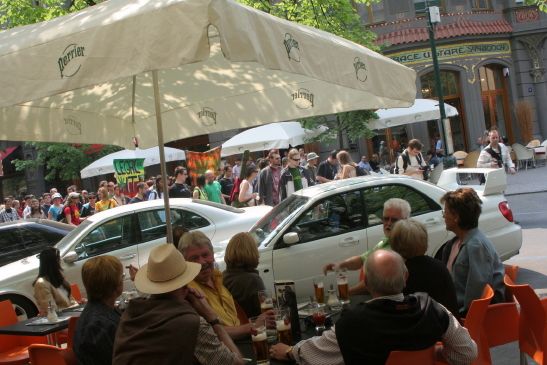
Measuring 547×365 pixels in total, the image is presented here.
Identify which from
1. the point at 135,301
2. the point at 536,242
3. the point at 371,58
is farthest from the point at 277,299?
the point at 536,242

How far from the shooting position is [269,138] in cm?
2294

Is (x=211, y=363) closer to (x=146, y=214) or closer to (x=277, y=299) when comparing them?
(x=277, y=299)

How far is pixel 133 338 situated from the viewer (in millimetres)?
3551

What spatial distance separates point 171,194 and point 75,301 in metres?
5.95

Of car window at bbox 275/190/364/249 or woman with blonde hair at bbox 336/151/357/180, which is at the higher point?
woman with blonde hair at bbox 336/151/357/180

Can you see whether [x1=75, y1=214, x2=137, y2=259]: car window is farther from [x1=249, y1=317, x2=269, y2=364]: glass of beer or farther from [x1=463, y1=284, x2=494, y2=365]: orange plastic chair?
[x1=463, y1=284, x2=494, y2=365]: orange plastic chair

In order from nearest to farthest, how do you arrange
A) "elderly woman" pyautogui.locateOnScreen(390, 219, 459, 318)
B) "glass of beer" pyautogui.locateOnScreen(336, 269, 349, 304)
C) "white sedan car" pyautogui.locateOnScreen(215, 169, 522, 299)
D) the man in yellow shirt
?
"elderly woman" pyautogui.locateOnScreen(390, 219, 459, 318) < the man in yellow shirt < "glass of beer" pyautogui.locateOnScreen(336, 269, 349, 304) < "white sedan car" pyautogui.locateOnScreen(215, 169, 522, 299)

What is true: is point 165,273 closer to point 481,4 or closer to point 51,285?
point 51,285

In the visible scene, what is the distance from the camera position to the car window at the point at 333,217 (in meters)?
8.66

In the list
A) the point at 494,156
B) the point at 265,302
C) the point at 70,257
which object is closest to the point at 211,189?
Answer: the point at 70,257

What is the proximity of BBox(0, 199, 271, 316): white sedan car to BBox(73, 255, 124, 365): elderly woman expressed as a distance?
537 centimetres

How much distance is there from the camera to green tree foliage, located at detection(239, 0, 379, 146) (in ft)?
55.8

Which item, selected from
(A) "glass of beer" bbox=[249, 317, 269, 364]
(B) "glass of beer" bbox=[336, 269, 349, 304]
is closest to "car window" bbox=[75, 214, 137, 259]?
(B) "glass of beer" bbox=[336, 269, 349, 304]

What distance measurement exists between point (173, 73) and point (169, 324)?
3.80 metres
